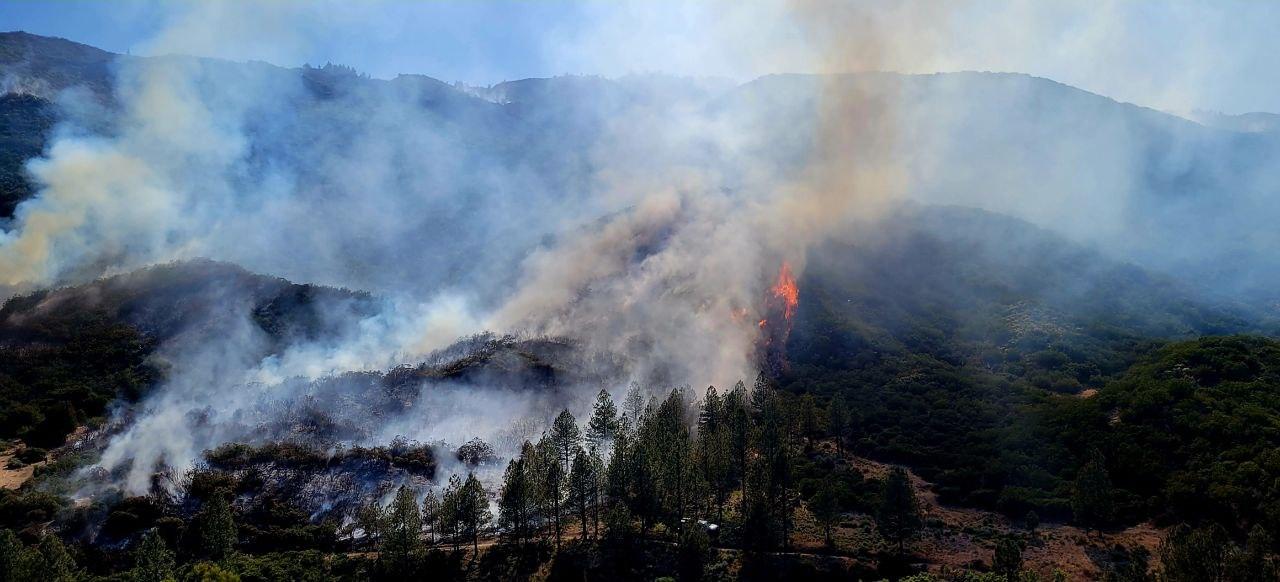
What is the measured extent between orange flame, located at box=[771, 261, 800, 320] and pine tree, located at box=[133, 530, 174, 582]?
119713 mm

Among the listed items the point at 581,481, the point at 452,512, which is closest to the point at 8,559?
the point at 452,512

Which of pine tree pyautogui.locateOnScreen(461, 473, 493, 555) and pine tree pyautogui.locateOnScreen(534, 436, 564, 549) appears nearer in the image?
pine tree pyautogui.locateOnScreen(461, 473, 493, 555)

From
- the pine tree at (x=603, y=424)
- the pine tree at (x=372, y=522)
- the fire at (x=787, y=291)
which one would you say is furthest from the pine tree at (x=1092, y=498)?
the fire at (x=787, y=291)

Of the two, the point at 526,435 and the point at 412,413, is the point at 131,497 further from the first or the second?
the point at 526,435

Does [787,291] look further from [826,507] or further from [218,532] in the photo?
[218,532]

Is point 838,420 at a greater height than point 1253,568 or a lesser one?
greater

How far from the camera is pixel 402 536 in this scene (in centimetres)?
7169

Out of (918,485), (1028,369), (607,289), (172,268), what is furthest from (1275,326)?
(172,268)

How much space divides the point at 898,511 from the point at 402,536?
5134 cm

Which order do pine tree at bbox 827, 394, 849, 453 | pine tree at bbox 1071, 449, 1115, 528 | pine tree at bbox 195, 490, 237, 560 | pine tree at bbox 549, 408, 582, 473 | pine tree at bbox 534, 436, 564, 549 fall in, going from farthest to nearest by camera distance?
pine tree at bbox 827, 394, 849, 453, pine tree at bbox 549, 408, 582, 473, pine tree at bbox 534, 436, 564, 549, pine tree at bbox 1071, 449, 1115, 528, pine tree at bbox 195, 490, 237, 560

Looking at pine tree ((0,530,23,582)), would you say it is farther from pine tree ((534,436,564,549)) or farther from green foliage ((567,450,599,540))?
green foliage ((567,450,599,540))

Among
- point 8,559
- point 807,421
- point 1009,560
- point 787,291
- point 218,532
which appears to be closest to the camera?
point 8,559

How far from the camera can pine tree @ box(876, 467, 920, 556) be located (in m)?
76.2

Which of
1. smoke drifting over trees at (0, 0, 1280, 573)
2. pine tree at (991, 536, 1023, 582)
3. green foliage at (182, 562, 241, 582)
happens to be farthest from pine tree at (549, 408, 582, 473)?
pine tree at (991, 536, 1023, 582)
